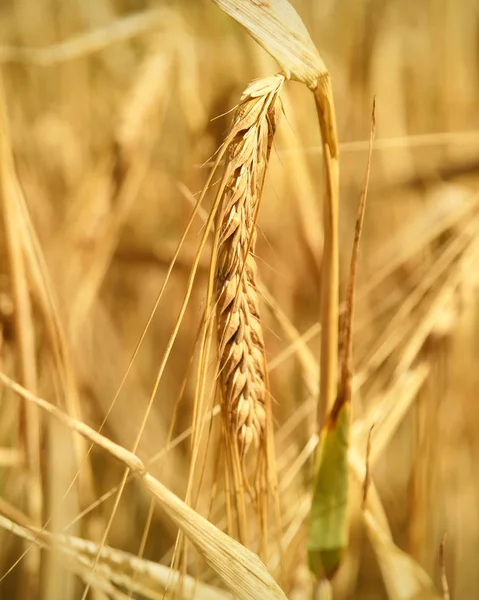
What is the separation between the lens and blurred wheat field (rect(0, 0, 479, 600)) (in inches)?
28.1

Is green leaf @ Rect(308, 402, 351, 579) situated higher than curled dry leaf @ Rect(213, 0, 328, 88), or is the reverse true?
curled dry leaf @ Rect(213, 0, 328, 88)

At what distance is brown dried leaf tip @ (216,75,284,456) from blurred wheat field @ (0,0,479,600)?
128 millimetres

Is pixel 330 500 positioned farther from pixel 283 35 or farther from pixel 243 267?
pixel 283 35

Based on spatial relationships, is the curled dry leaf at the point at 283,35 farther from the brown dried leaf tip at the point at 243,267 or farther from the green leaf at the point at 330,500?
the green leaf at the point at 330,500

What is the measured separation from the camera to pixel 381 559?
71 centimetres

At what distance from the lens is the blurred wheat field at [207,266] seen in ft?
2.34

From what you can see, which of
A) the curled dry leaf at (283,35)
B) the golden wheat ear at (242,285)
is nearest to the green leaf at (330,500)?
the golden wheat ear at (242,285)

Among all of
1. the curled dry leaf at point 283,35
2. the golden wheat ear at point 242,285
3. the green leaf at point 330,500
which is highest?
the curled dry leaf at point 283,35

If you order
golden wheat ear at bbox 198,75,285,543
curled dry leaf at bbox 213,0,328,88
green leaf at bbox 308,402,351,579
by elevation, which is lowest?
green leaf at bbox 308,402,351,579

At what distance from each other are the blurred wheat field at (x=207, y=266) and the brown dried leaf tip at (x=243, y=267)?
128 millimetres

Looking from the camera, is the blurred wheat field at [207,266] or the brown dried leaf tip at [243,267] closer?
the brown dried leaf tip at [243,267]

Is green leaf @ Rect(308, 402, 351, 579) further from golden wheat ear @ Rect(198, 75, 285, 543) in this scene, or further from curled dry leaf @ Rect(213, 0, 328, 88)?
curled dry leaf @ Rect(213, 0, 328, 88)

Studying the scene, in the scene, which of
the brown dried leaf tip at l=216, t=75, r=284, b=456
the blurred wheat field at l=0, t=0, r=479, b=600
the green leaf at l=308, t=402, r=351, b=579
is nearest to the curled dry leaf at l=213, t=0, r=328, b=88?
the brown dried leaf tip at l=216, t=75, r=284, b=456

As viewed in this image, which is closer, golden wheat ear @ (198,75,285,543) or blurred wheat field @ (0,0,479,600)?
golden wheat ear @ (198,75,285,543)
